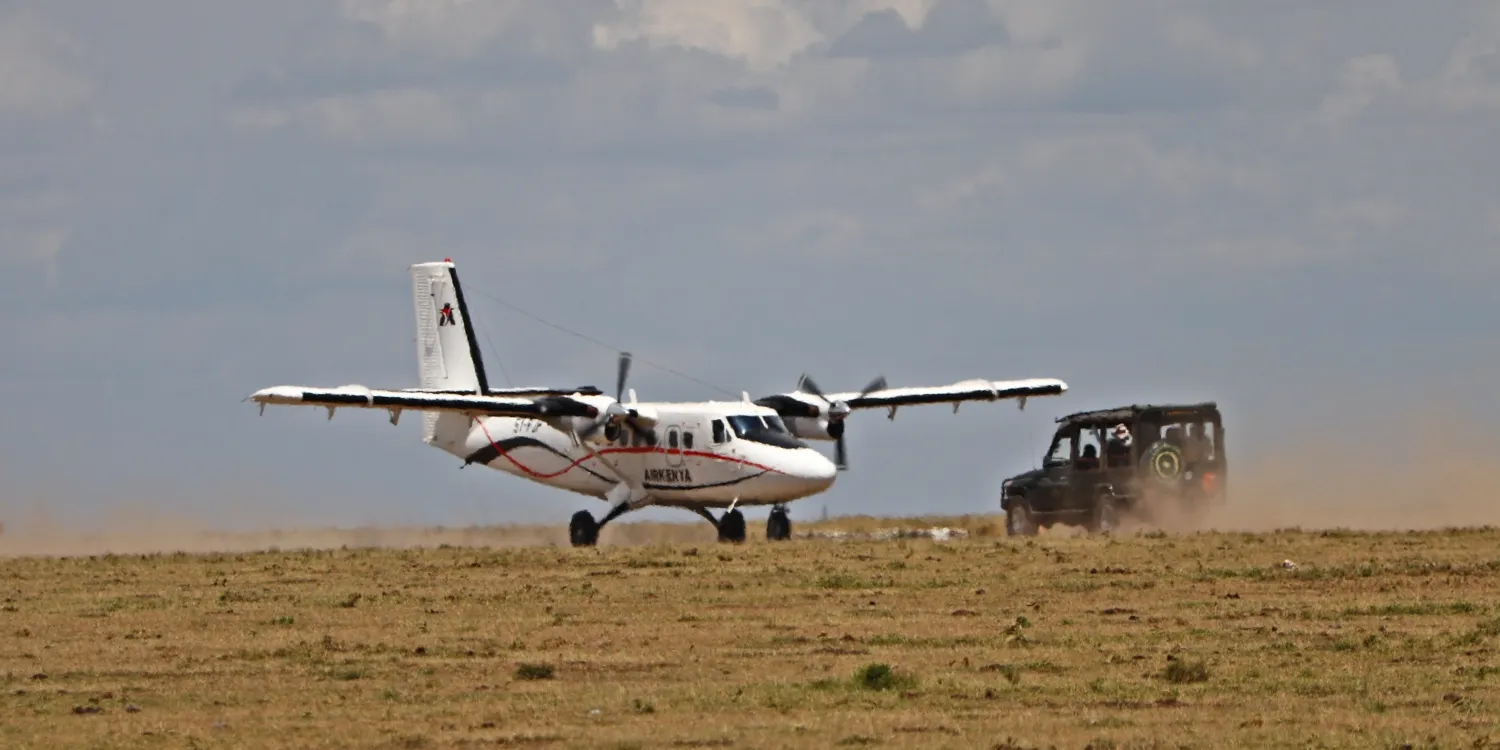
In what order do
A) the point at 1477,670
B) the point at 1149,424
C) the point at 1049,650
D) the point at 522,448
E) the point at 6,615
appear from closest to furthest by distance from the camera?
1. the point at 1477,670
2. the point at 1049,650
3. the point at 6,615
4. the point at 1149,424
5. the point at 522,448

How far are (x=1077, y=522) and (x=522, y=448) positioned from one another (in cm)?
1374

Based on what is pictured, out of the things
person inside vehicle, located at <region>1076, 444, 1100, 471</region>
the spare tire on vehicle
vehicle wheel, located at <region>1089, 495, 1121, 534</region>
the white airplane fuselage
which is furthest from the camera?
person inside vehicle, located at <region>1076, 444, 1100, 471</region>

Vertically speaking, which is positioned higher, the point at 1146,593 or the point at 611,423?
the point at 611,423

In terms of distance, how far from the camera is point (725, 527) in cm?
4872

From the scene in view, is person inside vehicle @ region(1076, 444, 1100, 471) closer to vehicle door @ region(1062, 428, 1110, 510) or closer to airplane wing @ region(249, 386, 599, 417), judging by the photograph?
vehicle door @ region(1062, 428, 1110, 510)

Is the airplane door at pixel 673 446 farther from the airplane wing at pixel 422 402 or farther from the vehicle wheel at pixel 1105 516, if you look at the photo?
the vehicle wheel at pixel 1105 516

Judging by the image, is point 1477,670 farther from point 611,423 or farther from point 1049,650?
point 611,423

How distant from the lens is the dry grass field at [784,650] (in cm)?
1761

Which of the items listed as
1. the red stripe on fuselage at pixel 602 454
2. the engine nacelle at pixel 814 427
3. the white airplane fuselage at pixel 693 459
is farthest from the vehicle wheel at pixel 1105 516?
the engine nacelle at pixel 814 427

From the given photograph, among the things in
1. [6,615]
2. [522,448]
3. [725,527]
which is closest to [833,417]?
[725,527]

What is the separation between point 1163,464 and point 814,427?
9.09 m

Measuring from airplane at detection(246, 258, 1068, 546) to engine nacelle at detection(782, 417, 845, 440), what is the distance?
0.08 ft

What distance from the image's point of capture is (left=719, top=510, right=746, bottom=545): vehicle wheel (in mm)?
48594

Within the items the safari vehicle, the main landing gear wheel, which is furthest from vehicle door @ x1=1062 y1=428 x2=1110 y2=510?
the main landing gear wheel
